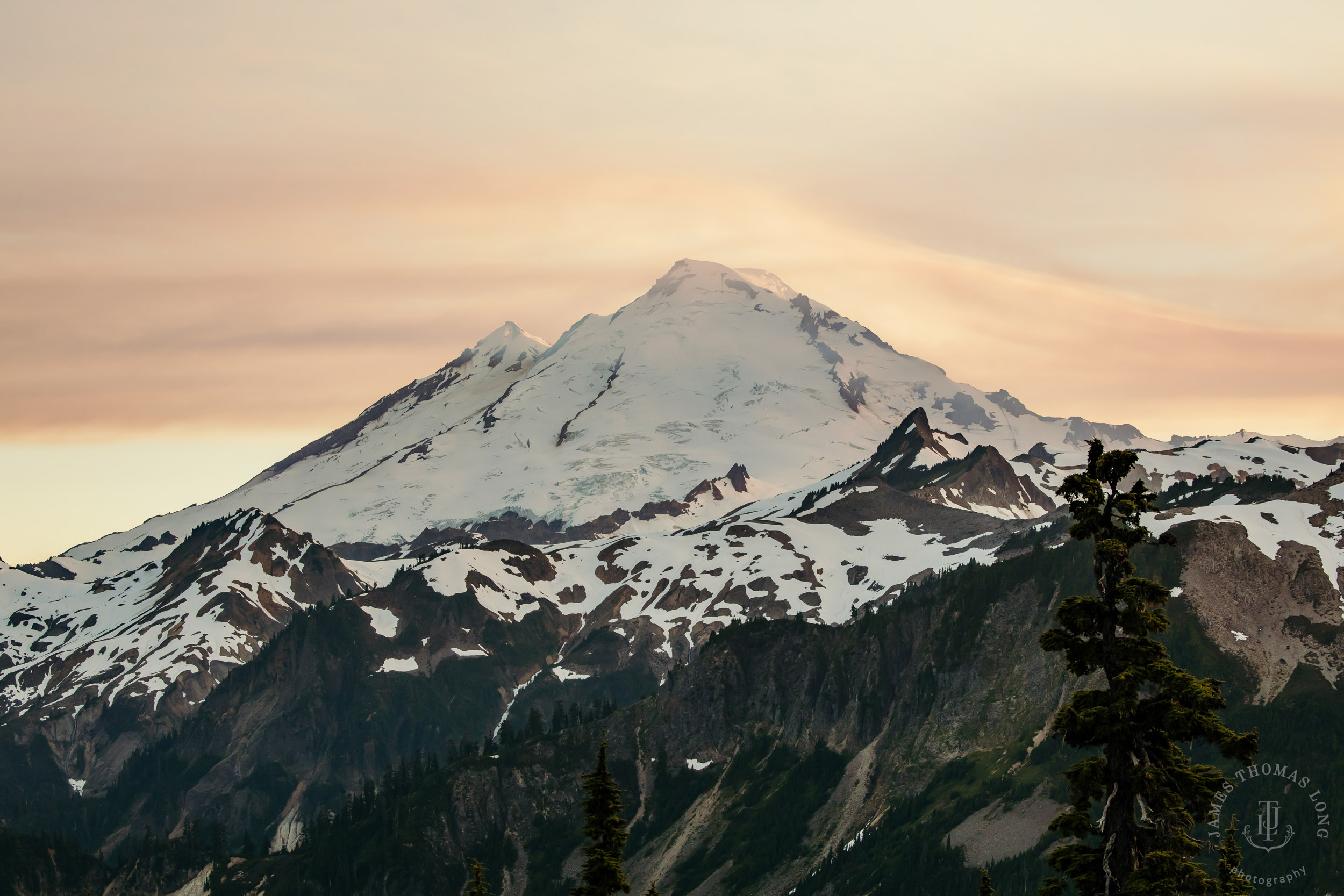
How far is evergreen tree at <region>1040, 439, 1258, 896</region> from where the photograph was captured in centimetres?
4656

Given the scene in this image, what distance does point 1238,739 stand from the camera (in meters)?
47.1

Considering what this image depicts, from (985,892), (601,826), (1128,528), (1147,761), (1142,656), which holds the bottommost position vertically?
(985,892)

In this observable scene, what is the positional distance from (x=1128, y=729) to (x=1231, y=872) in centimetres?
1972

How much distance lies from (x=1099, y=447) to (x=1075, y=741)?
30.4 ft

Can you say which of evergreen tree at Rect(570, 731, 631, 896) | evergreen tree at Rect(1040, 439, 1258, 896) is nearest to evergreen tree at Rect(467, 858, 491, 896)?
evergreen tree at Rect(570, 731, 631, 896)

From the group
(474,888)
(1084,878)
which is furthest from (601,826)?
(1084,878)

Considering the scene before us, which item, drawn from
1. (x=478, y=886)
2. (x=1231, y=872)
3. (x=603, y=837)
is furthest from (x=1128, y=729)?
(x=478, y=886)

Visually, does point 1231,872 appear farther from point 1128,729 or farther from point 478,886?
point 478,886

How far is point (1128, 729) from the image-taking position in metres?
47.8

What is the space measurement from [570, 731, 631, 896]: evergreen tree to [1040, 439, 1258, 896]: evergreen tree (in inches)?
984

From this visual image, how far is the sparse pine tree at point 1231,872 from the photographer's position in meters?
56.0

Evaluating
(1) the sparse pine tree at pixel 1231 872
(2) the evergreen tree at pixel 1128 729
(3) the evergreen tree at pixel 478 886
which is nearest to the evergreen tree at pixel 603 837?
(3) the evergreen tree at pixel 478 886

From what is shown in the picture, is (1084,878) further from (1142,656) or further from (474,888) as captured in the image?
(474,888)

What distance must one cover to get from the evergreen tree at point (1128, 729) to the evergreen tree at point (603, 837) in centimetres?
2500
